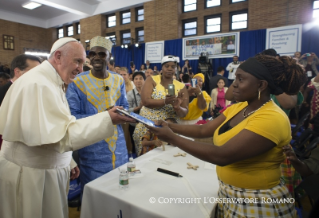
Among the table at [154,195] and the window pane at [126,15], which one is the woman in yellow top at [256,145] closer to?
the table at [154,195]

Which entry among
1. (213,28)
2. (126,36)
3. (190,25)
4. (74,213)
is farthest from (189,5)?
(74,213)

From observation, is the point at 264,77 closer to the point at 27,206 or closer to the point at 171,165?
the point at 171,165

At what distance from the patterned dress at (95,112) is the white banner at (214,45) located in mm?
7771

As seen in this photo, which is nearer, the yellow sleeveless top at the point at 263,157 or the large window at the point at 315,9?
the yellow sleeveless top at the point at 263,157

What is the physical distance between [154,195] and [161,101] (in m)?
1.38

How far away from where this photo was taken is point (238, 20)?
9.66m

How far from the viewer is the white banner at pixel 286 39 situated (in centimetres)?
767

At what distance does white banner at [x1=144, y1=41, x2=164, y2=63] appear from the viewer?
1081 cm

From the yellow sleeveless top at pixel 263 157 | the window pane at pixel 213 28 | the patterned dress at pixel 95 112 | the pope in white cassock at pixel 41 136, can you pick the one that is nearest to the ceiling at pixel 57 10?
the window pane at pixel 213 28

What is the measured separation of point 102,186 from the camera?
5.49ft

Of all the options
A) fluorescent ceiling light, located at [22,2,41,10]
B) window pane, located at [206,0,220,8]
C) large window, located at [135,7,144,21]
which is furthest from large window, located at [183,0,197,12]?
fluorescent ceiling light, located at [22,2,41,10]

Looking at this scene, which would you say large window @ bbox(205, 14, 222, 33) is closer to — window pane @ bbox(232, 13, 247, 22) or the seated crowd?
window pane @ bbox(232, 13, 247, 22)

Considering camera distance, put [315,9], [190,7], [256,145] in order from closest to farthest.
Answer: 1. [256,145]
2. [315,9]
3. [190,7]

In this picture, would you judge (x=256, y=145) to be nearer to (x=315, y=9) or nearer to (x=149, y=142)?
(x=149, y=142)
